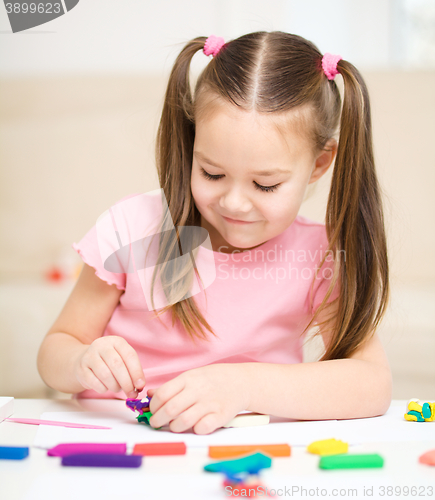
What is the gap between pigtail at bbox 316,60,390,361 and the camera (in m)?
0.71

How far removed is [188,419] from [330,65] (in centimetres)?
50

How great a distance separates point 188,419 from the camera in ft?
1.68

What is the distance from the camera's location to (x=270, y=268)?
82 centimetres

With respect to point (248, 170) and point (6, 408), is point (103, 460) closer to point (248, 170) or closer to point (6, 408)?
point (6, 408)

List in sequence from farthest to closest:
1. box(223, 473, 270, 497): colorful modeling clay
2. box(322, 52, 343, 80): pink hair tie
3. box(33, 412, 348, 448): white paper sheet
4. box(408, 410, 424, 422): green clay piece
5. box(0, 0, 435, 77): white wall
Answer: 1. box(0, 0, 435, 77): white wall
2. box(322, 52, 343, 80): pink hair tie
3. box(408, 410, 424, 422): green clay piece
4. box(33, 412, 348, 448): white paper sheet
5. box(223, 473, 270, 497): colorful modeling clay

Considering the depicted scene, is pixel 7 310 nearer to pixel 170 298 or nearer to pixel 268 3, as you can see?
pixel 170 298

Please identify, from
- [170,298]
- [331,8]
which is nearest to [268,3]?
[331,8]

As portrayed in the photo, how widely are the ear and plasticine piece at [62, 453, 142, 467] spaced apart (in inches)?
18.7

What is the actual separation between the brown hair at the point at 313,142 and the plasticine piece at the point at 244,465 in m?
0.33

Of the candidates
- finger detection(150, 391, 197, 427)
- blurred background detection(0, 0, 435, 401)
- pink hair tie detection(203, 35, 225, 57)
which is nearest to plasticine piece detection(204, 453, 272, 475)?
finger detection(150, 391, 197, 427)

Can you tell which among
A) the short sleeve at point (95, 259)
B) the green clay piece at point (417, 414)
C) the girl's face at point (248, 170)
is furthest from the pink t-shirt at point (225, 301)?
the green clay piece at point (417, 414)

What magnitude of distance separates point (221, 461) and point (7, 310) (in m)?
1.11

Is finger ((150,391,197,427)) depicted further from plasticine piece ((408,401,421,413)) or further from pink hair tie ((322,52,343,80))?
pink hair tie ((322,52,343,80))

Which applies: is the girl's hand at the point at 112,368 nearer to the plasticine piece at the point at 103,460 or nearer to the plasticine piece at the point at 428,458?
the plasticine piece at the point at 103,460
